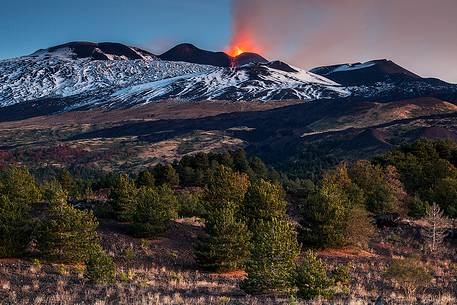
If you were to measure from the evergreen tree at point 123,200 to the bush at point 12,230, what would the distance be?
8.18 meters

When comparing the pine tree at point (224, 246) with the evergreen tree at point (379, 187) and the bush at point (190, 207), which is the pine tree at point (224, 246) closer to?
the bush at point (190, 207)

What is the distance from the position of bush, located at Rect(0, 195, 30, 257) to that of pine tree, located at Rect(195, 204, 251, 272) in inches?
288

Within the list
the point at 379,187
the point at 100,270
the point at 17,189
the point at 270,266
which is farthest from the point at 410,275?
the point at 379,187

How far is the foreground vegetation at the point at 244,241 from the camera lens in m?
17.9

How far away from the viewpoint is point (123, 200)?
105 ft

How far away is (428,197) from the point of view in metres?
50.3

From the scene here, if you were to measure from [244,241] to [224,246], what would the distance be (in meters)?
0.90

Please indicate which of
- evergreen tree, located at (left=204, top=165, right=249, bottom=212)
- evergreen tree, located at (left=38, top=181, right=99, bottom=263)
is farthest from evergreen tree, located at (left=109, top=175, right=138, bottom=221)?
evergreen tree, located at (left=38, top=181, right=99, bottom=263)

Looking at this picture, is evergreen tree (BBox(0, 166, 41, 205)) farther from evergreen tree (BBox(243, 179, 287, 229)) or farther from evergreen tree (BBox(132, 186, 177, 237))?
evergreen tree (BBox(243, 179, 287, 229))

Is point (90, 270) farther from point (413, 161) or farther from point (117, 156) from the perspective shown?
point (117, 156)

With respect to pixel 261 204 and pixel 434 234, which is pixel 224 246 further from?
pixel 434 234

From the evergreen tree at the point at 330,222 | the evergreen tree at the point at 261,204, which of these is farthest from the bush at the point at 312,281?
the evergreen tree at the point at 330,222

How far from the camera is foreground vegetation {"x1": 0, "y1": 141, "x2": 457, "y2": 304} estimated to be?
1791 centimetres

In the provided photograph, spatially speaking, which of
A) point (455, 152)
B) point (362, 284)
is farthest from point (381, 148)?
point (362, 284)
